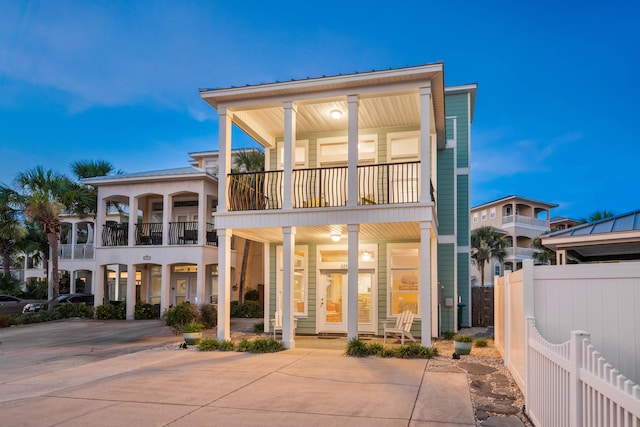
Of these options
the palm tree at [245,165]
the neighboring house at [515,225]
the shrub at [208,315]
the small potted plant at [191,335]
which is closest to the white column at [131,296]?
the palm tree at [245,165]

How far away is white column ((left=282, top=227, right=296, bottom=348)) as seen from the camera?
11453mm

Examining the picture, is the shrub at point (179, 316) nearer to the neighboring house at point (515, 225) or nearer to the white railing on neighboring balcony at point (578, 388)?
the white railing on neighboring balcony at point (578, 388)

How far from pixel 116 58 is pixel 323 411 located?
94318mm

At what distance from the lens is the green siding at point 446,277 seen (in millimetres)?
14805

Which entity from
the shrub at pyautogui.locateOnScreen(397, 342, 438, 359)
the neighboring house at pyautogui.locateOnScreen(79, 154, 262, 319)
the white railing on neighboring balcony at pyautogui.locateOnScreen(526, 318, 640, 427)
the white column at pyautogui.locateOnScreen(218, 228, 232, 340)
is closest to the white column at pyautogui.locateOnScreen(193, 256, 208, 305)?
the neighboring house at pyautogui.locateOnScreen(79, 154, 262, 319)

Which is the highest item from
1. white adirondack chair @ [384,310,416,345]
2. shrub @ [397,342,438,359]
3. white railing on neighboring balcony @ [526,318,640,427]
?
white railing on neighboring balcony @ [526,318,640,427]

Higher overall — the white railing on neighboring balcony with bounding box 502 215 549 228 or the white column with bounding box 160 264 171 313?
the white railing on neighboring balcony with bounding box 502 215 549 228

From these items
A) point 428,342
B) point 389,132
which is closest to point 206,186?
point 389,132

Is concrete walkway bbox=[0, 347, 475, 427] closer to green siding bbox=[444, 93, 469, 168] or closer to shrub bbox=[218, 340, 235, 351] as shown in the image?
shrub bbox=[218, 340, 235, 351]

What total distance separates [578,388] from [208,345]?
9.22 metres

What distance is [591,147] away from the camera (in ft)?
562

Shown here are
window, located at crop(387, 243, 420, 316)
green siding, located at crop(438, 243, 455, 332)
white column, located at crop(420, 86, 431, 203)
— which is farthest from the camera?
green siding, located at crop(438, 243, 455, 332)

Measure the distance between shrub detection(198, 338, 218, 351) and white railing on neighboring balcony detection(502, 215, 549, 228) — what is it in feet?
112

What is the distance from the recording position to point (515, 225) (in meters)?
40.5
